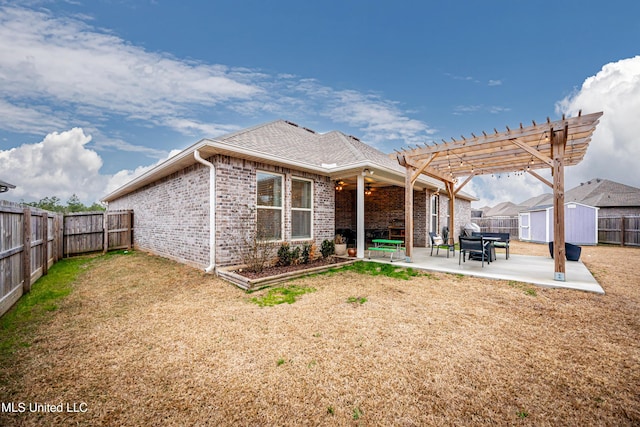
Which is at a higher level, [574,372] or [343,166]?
[343,166]

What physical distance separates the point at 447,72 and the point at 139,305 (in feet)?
46.8

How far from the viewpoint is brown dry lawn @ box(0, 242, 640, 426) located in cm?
201

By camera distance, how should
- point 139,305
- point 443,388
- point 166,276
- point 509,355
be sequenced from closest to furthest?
point 443,388
point 509,355
point 139,305
point 166,276

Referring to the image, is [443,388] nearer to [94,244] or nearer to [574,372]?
[574,372]

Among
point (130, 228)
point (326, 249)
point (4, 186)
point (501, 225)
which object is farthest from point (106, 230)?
point (501, 225)

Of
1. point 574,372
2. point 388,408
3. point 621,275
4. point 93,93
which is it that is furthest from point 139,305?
point 621,275

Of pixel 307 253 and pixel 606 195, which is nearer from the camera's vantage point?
pixel 307 253

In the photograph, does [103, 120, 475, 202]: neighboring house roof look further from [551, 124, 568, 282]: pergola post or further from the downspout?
[551, 124, 568, 282]: pergola post

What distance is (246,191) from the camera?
6.88 metres

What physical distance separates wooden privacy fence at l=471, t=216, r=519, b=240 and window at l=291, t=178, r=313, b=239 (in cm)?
1799

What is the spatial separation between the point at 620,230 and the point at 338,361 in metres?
21.6

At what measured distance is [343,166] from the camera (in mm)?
8156

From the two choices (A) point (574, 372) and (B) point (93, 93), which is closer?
(A) point (574, 372)

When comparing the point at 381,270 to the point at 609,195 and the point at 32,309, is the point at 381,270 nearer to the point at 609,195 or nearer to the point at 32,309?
the point at 32,309
